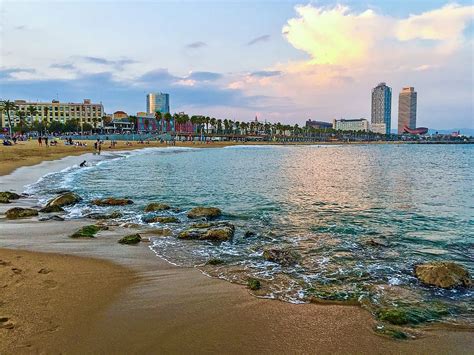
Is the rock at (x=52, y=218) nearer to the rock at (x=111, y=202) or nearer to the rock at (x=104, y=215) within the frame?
the rock at (x=104, y=215)

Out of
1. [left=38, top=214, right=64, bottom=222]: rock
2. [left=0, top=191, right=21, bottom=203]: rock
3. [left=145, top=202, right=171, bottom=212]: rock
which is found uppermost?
[left=0, top=191, right=21, bottom=203]: rock

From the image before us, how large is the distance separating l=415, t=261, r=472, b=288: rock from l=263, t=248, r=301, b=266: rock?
310 centimetres

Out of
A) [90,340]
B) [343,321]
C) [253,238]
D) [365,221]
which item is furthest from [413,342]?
[365,221]

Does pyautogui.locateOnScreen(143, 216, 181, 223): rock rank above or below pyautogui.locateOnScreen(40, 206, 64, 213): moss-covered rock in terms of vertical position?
below

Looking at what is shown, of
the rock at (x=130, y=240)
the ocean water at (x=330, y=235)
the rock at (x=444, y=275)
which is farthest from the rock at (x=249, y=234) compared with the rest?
the rock at (x=444, y=275)

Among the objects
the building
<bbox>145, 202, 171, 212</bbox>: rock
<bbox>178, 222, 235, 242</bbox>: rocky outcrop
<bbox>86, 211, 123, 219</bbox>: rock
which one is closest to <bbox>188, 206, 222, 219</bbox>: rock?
<bbox>145, 202, 171, 212</bbox>: rock

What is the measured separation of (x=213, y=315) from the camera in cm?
664

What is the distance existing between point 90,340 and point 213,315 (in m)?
2.05

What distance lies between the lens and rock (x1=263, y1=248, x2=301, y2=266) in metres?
10.2

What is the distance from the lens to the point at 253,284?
8.25 m

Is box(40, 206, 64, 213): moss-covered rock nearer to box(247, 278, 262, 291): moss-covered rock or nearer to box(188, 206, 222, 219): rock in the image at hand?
box(188, 206, 222, 219): rock

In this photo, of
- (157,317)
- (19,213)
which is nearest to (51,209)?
(19,213)

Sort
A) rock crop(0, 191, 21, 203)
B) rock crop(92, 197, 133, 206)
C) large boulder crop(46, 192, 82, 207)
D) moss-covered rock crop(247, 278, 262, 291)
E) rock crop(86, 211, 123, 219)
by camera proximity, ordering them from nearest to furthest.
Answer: moss-covered rock crop(247, 278, 262, 291) < rock crop(86, 211, 123, 219) < large boulder crop(46, 192, 82, 207) < rock crop(0, 191, 21, 203) < rock crop(92, 197, 133, 206)

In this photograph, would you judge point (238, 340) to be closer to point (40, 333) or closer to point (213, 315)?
point (213, 315)
